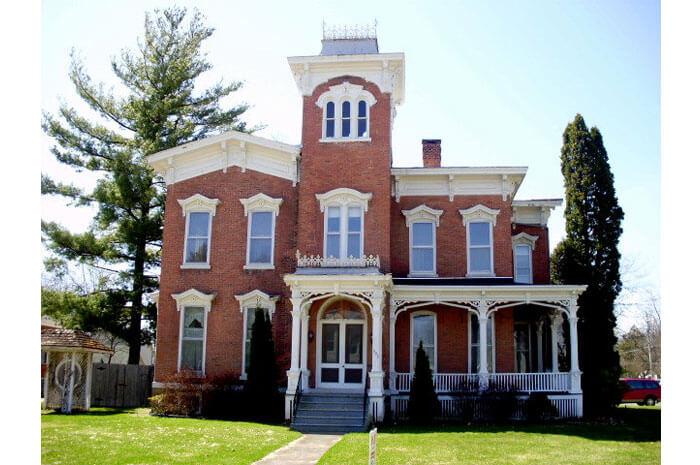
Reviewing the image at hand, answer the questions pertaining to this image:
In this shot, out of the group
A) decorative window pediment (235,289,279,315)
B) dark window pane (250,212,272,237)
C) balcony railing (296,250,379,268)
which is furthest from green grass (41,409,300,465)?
dark window pane (250,212,272,237)

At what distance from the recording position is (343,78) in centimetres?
1998

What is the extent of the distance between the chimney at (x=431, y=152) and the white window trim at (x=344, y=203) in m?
4.62

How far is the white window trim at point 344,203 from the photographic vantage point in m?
19.1

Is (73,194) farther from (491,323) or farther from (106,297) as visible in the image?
(491,323)

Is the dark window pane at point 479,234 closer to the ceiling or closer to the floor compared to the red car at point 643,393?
closer to the ceiling

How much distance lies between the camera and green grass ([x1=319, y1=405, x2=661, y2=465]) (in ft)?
38.2

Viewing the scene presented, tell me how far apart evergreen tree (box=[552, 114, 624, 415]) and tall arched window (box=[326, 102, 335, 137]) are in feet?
27.8

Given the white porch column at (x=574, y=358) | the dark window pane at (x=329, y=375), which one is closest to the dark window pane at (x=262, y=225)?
the dark window pane at (x=329, y=375)

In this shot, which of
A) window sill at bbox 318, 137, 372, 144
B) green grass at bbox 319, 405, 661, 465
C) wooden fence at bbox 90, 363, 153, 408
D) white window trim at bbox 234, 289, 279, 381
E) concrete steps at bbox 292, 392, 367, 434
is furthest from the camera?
wooden fence at bbox 90, 363, 153, 408

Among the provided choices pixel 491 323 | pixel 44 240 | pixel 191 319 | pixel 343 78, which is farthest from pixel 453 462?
pixel 44 240

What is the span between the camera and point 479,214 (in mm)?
20609

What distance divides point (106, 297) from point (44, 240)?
325 cm

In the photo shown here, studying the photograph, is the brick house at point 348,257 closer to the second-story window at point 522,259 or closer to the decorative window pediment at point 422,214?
the decorative window pediment at point 422,214

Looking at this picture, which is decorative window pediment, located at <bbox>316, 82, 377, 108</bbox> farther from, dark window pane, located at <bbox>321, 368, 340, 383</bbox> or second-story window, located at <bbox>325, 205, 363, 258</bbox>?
dark window pane, located at <bbox>321, 368, 340, 383</bbox>
